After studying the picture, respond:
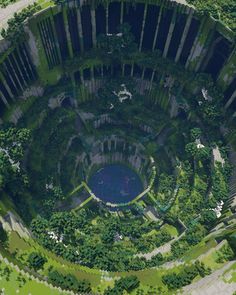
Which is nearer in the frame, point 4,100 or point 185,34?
point 4,100

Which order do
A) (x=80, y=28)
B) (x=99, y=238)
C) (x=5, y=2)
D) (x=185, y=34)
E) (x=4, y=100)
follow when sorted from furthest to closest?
(x=185, y=34) < (x=80, y=28) < (x=99, y=238) < (x=4, y=100) < (x=5, y=2)

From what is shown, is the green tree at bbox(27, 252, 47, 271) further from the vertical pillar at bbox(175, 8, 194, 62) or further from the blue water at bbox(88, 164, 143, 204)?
the vertical pillar at bbox(175, 8, 194, 62)

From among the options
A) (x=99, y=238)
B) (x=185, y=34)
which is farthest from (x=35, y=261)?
(x=185, y=34)

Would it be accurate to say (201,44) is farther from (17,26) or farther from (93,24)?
(17,26)

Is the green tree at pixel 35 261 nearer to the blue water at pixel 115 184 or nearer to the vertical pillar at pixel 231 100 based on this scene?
the blue water at pixel 115 184

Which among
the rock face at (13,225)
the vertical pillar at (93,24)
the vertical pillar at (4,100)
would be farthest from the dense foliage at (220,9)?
the rock face at (13,225)

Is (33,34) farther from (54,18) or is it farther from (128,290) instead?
(128,290)

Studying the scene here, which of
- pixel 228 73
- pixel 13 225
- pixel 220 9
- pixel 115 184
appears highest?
pixel 220 9
